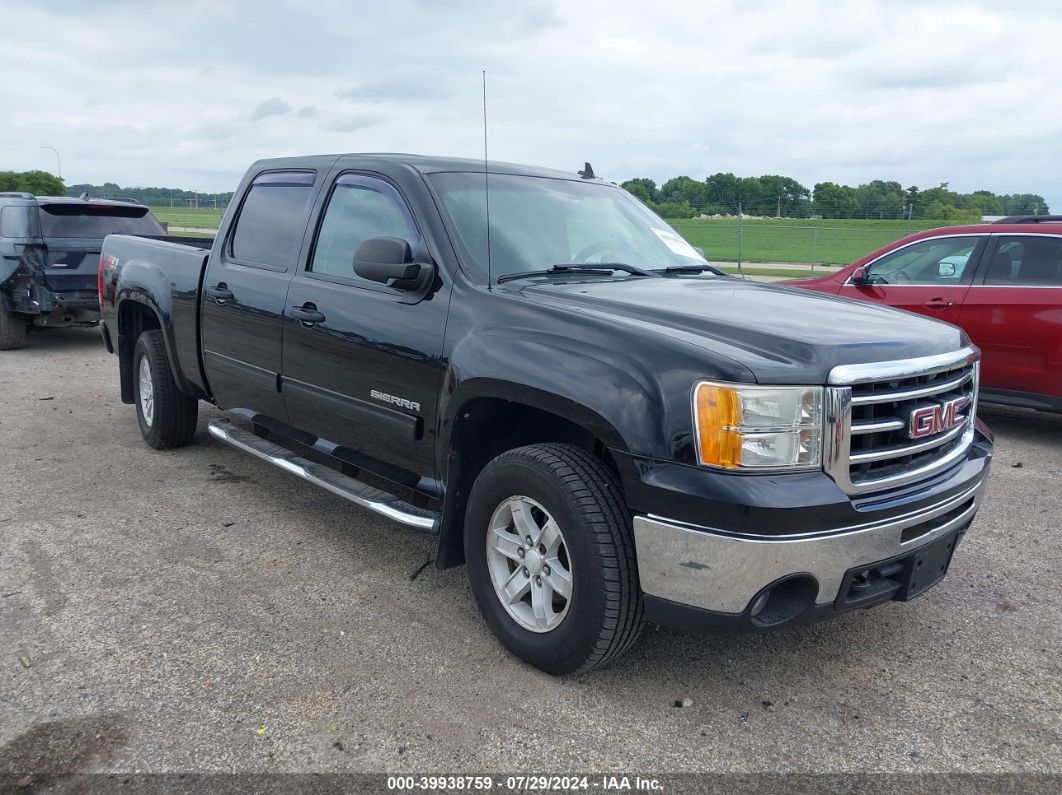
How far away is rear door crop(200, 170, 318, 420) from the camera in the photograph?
465 cm

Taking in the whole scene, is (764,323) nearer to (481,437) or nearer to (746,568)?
(746,568)

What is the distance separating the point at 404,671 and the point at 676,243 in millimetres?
2652

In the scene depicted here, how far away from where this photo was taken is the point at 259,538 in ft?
15.2

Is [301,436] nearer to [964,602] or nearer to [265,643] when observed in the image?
[265,643]

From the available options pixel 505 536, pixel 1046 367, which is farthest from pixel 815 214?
pixel 505 536

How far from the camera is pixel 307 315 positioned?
4332 millimetres

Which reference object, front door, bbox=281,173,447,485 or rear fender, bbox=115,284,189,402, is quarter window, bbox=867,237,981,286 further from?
rear fender, bbox=115,284,189,402

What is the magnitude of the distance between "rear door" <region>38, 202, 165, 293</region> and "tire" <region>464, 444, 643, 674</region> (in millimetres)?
8193

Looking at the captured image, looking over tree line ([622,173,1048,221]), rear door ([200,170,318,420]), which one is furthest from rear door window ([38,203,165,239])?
tree line ([622,173,1048,221])

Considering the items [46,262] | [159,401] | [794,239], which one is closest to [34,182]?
[794,239]

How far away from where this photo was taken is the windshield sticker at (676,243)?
4691 mm

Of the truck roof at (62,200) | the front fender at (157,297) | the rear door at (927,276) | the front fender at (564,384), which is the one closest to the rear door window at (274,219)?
the front fender at (157,297)

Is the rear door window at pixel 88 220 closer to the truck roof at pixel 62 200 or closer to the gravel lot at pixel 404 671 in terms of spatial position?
the truck roof at pixel 62 200

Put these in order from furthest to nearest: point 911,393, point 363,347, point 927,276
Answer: point 927,276, point 363,347, point 911,393
